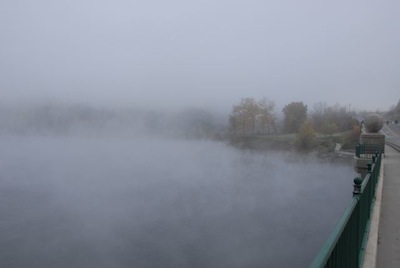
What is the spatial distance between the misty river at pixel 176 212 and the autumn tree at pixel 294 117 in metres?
2.86

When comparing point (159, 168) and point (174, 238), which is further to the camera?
point (159, 168)

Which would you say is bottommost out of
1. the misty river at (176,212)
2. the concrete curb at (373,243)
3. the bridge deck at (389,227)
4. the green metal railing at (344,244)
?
the misty river at (176,212)

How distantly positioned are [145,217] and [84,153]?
2711 cm

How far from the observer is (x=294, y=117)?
96.9ft

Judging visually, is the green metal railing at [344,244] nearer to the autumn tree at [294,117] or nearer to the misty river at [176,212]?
the misty river at [176,212]

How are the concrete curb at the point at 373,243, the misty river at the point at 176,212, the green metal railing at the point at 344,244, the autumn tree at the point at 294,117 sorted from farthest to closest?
the autumn tree at the point at 294,117 → the misty river at the point at 176,212 → the concrete curb at the point at 373,243 → the green metal railing at the point at 344,244

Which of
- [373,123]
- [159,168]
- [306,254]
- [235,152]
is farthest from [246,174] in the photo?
[373,123]

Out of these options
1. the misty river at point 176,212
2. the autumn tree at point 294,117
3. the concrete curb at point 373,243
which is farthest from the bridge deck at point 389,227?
the autumn tree at point 294,117

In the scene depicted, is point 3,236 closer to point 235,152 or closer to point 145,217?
point 145,217

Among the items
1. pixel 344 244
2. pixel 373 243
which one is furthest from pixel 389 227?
pixel 344 244

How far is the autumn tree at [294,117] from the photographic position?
28980 mm

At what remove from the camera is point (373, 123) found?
25.1 ft

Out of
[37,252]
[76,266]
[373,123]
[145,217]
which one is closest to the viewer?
[373,123]

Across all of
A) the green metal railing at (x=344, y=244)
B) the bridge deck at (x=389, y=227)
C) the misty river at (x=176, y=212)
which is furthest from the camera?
the misty river at (x=176, y=212)
